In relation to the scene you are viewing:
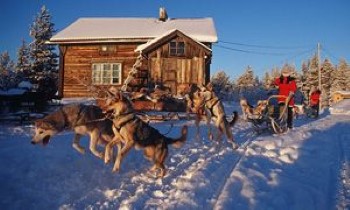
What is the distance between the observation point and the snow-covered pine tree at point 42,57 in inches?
1540

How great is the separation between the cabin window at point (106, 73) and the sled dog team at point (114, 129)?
20.5 metres

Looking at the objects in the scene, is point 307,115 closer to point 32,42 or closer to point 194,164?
point 194,164

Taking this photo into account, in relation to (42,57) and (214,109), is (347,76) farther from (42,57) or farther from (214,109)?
(214,109)

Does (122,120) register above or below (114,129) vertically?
above

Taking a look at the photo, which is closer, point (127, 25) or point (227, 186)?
point (227, 186)

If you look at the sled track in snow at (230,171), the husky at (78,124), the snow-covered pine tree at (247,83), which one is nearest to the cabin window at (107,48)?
the sled track in snow at (230,171)

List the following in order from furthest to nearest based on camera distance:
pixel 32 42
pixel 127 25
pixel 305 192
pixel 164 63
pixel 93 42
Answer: pixel 32 42 < pixel 127 25 < pixel 93 42 < pixel 164 63 < pixel 305 192

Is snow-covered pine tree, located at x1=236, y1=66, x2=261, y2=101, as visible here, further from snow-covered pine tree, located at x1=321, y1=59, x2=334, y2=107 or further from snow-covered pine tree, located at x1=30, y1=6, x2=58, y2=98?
snow-covered pine tree, located at x1=30, y1=6, x2=58, y2=98

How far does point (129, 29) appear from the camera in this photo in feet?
93.0

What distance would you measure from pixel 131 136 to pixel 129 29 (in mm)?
22767

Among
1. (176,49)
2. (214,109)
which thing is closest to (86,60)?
(176,49)

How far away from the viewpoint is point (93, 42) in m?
27.4

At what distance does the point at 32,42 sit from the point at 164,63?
68.8 feet

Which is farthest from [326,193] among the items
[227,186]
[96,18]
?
[96,18]
